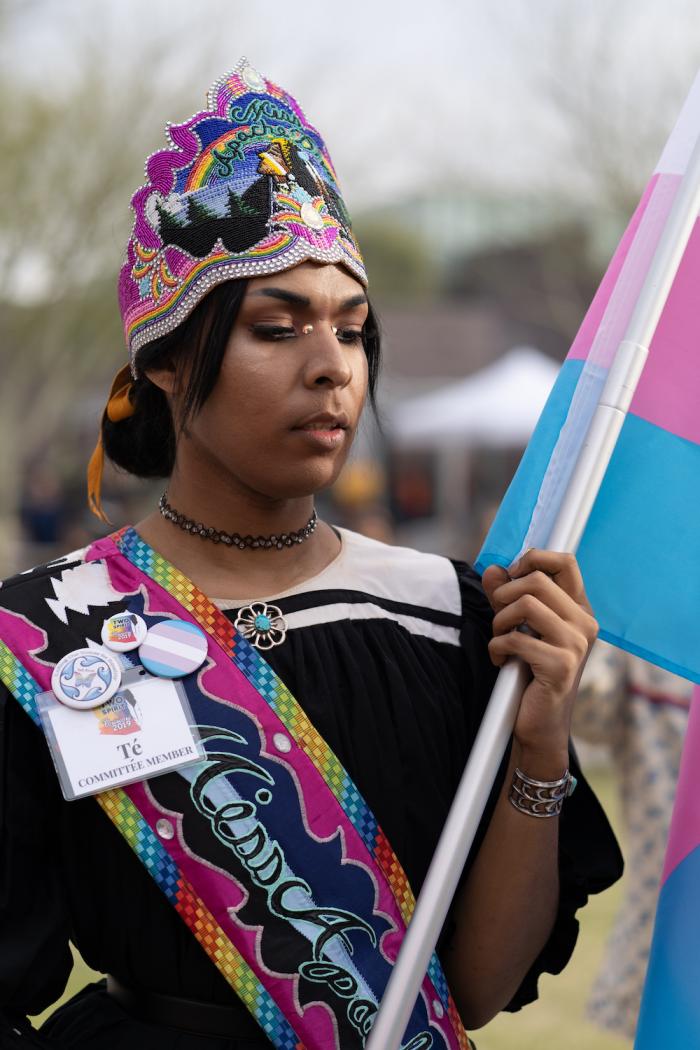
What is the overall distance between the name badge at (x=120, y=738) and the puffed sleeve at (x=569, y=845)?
0.46 m

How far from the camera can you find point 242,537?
2.00 metres

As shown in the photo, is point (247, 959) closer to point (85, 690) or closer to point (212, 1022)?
point (212, 1022)

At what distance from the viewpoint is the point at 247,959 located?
71.0 inches

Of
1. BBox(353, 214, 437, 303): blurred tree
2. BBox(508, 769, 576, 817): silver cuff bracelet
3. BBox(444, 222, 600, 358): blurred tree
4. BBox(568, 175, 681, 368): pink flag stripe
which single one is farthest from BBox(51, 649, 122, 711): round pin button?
BBox(353, 214, 437, 303): blurred tree

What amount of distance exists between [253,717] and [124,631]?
9.1 inches

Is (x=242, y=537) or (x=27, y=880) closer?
(x=27, y=880)

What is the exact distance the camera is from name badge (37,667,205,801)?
5.90 ft

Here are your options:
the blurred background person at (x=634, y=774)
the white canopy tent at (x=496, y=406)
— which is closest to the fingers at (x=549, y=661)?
the blurred background person at (x=634, y=774)

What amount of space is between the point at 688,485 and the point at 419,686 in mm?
540

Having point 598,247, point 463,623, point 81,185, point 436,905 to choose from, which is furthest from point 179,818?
point 598,247

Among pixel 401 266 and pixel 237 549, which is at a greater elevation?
pixel 401 266

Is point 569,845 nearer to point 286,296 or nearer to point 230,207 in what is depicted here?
point 286,296

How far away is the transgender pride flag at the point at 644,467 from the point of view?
6.59 feet

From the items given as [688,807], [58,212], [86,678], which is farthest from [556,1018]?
[58,212]
